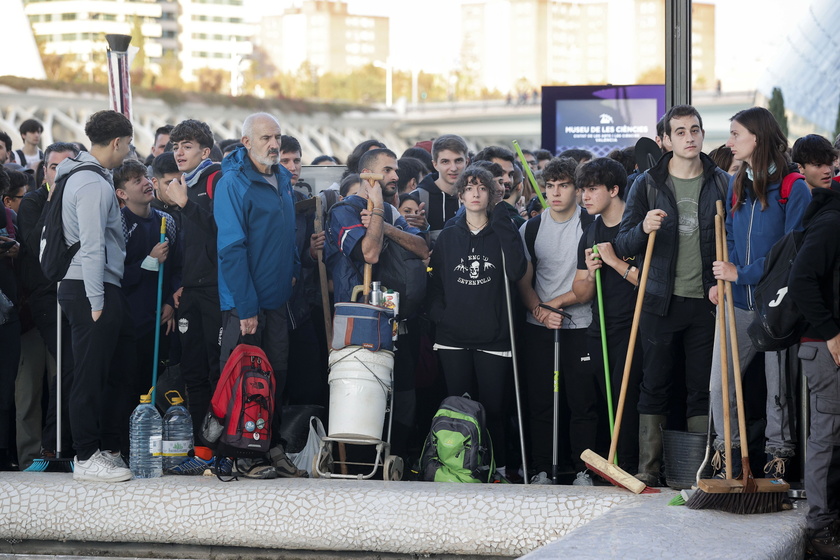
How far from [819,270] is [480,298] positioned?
2.21m

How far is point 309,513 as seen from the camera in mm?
6078

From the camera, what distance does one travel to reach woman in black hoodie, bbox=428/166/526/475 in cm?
679

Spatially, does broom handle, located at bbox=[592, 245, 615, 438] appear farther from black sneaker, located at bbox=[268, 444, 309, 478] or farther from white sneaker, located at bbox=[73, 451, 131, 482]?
white sneaker, located at bbox=[73, 451, 131, 482]

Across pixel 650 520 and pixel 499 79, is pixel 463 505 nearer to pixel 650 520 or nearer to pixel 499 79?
pixel 650 520

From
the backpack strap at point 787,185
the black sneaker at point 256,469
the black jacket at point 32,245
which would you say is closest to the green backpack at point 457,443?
the black sneaker at point 256,469

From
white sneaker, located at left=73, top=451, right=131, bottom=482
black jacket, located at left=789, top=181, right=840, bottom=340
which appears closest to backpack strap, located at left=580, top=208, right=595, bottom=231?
black jacket, located at left=789, top=181, right=840, bottom=340

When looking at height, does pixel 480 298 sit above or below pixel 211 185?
below

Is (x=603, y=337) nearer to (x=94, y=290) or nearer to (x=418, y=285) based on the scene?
(x=418, y=285)

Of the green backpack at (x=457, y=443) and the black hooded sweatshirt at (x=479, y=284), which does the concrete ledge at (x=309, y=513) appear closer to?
the green backpack at (x=457, y=443)

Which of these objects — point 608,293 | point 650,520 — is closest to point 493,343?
point 608,293

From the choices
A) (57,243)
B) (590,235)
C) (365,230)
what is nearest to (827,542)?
(590,235)

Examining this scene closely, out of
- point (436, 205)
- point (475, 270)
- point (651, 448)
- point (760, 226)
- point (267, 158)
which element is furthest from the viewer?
point (436, 205)

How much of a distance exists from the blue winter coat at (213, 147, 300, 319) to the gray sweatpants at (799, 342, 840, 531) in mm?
3064

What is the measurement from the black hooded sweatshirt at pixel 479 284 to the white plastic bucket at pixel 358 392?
462 mm
